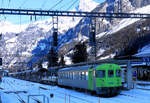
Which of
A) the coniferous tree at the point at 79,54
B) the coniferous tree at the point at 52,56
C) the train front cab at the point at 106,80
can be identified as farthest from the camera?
the coniferous tree at the point at 79,54

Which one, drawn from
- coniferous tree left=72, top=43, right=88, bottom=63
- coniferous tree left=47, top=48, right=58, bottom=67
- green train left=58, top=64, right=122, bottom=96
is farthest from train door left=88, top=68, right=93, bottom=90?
coniferous tree left=72, top=43, right=88, bottom=63

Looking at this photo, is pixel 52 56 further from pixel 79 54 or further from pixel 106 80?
pixel 106 80

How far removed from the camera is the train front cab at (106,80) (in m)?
22.6

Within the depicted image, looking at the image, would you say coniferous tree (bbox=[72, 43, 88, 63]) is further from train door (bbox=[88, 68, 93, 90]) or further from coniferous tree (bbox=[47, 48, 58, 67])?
train door (bbox=[88, 68, 93, 90])

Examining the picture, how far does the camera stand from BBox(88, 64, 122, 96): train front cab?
22.6 meters

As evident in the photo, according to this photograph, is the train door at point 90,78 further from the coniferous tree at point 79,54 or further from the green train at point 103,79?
the coniferous tree at point 79,54

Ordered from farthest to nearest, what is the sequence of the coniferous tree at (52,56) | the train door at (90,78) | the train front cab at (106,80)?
the coniferous tree at (52,56), the train door at (90,78), the train front cab at (106,80)

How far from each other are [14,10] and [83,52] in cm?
4496

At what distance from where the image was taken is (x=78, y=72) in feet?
90.9

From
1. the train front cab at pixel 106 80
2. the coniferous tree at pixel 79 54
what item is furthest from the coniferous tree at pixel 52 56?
the train front cab at pixel 106 80

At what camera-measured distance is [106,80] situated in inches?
898

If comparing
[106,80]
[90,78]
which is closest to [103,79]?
[106,80]

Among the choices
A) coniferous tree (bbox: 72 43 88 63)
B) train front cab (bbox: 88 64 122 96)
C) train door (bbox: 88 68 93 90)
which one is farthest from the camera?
coniferous tree (bbox: 72 43 88 63)

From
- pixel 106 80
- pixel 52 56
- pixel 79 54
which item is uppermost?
pixel 79 54
